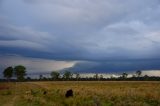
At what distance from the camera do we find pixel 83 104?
2956cm

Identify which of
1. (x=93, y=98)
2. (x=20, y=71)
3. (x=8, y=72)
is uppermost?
(x=20, y=71)

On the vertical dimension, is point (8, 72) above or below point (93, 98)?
above

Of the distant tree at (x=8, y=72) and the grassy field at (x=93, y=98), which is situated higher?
the distant tree at (x=8, y=72)

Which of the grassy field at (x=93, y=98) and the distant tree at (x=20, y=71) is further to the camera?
the distant tree at (x=20, y=71)

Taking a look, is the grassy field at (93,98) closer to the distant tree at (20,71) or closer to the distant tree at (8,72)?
the distant tree at (8,72)

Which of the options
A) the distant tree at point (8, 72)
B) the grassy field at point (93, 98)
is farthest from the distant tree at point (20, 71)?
the grassy field at point (93, 98)

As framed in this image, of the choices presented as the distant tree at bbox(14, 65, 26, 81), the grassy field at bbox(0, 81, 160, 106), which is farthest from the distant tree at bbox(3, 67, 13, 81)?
the grassy field at bbox(0, 81, 160, 106)

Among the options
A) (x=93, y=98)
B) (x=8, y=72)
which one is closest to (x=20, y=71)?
(x=8, y=72)

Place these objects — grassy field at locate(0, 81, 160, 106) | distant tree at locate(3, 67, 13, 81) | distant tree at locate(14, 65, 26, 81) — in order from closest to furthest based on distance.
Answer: grassy field at locate(0, 81, 160, 106), distant tree at locate(3, 67, 13, 81), distant tree at locate(14, 65, 26, 81)

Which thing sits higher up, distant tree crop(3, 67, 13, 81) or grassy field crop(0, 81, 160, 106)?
distant tree crop(3, 67, 13, 81)

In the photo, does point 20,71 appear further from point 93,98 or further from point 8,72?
point 93,98

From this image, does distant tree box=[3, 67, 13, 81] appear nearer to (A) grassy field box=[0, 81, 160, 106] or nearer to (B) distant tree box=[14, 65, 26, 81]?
(B) distant tree box=[14, 65, 26, 81]

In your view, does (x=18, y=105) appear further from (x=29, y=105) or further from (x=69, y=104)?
(x=69, y=104)


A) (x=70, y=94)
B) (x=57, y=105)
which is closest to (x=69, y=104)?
(x=57, y=105)
